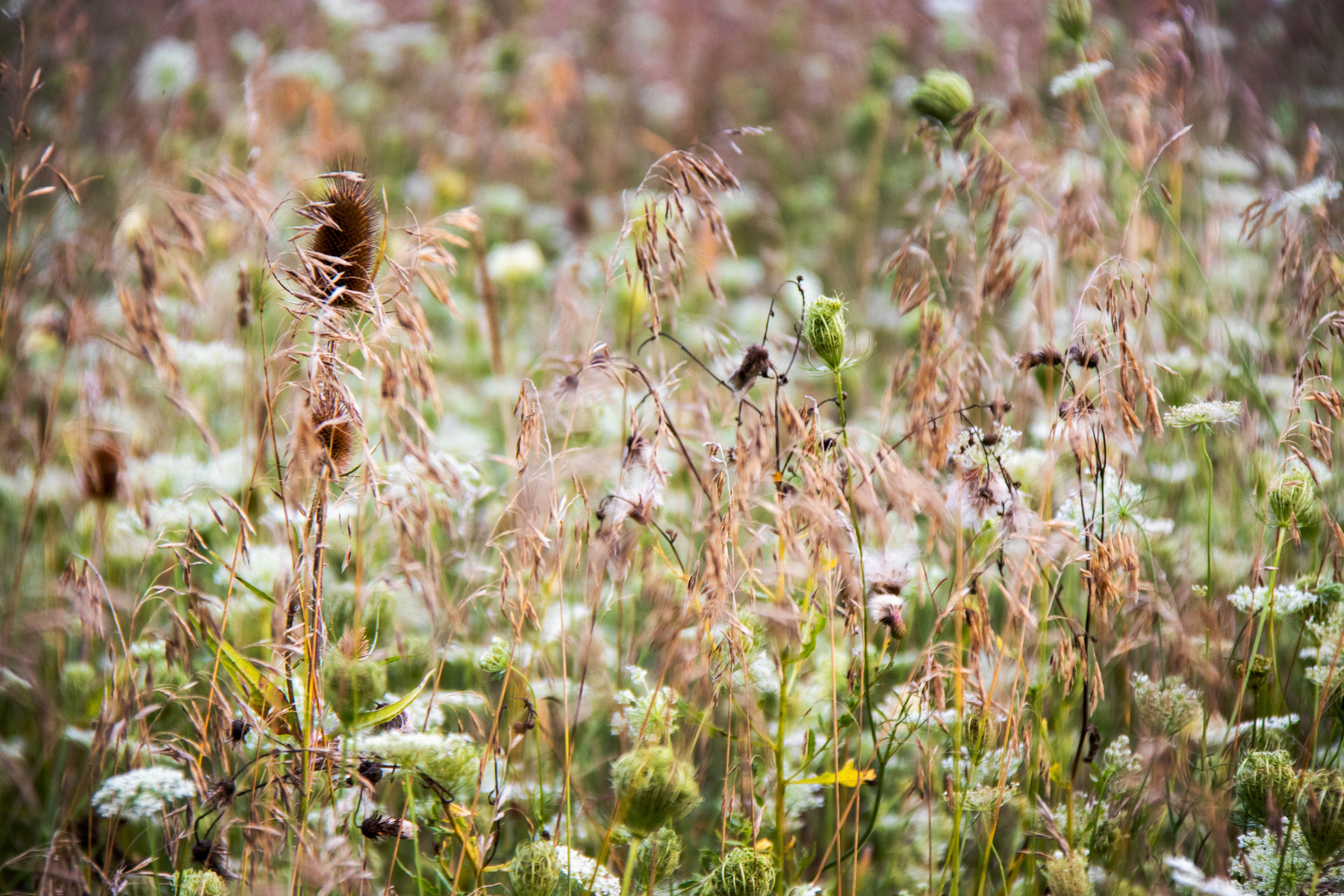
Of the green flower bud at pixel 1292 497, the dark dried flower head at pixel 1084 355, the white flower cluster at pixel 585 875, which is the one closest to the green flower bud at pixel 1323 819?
the green flower bud at pixel 1292 497

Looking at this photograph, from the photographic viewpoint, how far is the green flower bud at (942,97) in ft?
6.24

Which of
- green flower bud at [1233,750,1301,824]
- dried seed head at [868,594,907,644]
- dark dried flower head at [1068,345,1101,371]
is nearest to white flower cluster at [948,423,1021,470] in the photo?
dark dried flower head at [1068,345,1101,371]

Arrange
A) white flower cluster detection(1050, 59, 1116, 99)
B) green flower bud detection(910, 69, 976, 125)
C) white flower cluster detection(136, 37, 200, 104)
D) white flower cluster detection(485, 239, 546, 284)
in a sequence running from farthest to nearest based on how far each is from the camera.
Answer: white flower cluster detection(136, 37, 200, 104) → white flower cluster detection(485, 239, 546, 284) → white flower cluster detection(1050, 59, 1116, 99) → green flower bud detection(910, 69, 976, 125)

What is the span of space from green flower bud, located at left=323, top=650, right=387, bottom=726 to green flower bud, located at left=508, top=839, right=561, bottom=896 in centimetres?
31

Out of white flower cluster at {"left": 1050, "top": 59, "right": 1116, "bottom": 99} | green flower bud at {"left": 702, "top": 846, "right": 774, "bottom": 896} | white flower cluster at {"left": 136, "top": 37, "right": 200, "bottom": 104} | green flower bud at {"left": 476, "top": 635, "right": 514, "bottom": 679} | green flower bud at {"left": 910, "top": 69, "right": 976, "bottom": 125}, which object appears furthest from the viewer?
white flower cluster at {"left": 136, "top": 37, "right": 200, "bottom": 104}

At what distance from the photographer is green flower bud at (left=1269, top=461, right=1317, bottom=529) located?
4.41 feet

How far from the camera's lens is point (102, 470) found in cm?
200

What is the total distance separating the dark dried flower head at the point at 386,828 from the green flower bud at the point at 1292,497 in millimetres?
1378

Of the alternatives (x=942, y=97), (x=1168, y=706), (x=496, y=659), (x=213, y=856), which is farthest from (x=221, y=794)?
(x=942, y=97)

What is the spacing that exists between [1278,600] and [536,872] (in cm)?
126

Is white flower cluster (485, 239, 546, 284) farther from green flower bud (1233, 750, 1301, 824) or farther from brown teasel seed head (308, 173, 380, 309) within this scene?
green flower bud (1233, 750, 1301, 824)

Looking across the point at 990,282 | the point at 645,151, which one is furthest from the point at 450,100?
the point at 990,282

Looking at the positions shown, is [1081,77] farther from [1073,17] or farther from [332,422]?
[332,422]

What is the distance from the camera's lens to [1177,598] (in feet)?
5.22
